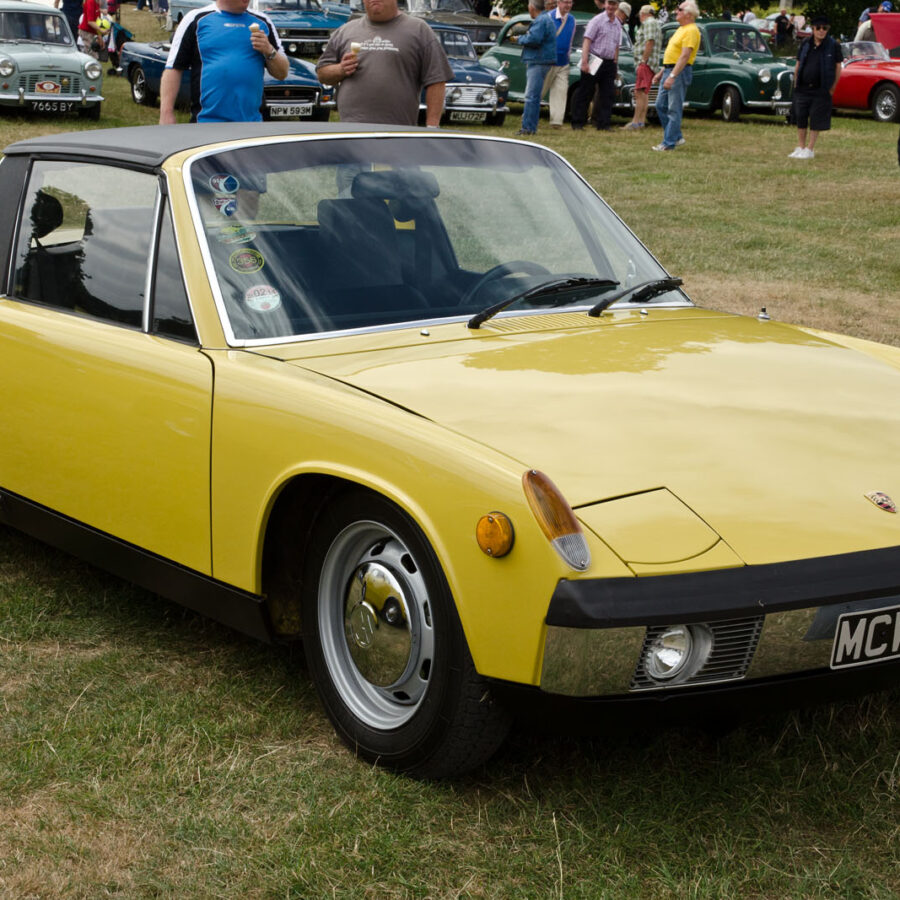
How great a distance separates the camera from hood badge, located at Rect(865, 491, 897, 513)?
2918mm

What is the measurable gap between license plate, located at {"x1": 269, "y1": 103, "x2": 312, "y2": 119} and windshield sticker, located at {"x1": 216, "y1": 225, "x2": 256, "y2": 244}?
15.0 meters

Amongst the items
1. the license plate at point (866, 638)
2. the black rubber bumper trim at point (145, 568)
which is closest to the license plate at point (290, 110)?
the black rubber bumper trim at point (145, 568)

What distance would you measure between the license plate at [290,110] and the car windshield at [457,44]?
336 centimetres

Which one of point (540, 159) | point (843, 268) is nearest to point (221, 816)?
point (540, 159)

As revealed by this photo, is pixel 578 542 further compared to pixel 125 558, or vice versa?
pixel 125 558

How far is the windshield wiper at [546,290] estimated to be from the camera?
379 centimetres

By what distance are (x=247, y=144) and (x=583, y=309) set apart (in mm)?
1115

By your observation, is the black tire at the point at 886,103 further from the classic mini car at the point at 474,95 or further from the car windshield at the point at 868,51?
the classic mini car at the point at 474,95

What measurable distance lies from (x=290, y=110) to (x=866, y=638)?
16.7 metres

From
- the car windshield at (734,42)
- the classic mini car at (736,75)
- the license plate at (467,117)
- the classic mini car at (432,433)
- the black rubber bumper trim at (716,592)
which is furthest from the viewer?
the car windshield at (734,42)

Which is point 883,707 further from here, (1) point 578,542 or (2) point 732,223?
(2) point 732,223

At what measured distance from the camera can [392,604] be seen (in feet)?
10.1

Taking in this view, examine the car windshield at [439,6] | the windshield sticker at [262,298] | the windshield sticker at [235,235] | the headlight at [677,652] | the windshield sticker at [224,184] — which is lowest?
the car windshield at [439,6]

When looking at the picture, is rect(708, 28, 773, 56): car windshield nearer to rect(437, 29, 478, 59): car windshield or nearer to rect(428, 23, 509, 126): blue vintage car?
rect(437, 29, 478, 59): car windshield
